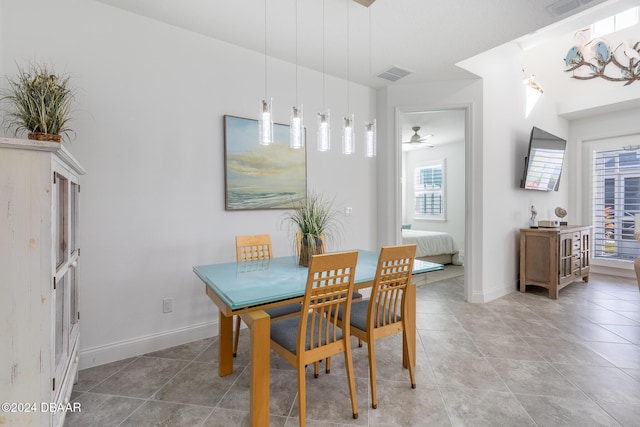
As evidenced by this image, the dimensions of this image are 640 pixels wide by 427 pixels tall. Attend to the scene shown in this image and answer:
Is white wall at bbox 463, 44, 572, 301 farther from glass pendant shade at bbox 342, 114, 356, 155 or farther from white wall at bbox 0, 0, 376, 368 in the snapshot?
white wall at bbox 0, 0, 376, 368

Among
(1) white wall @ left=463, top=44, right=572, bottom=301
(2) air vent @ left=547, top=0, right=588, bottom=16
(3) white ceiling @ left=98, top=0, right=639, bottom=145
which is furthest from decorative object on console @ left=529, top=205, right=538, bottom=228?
(2) air vent @ left=547, top=0, right=588, bottom=16

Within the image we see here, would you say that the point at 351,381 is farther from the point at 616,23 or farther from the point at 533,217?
the point at 616,23

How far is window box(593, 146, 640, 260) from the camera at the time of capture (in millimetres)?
4668

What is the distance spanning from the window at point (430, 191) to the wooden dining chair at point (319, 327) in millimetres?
6053

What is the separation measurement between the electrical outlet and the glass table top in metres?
0.71

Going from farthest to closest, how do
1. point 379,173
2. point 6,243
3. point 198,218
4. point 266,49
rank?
1. point 379,173
2. point 266,49
3. point 198,218
4. point 6,243

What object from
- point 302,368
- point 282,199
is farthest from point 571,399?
point 282,199

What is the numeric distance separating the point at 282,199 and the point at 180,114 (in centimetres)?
122

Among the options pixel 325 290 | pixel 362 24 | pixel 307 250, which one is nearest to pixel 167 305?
pixel 307 250

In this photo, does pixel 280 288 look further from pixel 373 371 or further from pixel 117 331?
pixel 117 331

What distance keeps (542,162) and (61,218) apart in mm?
5303

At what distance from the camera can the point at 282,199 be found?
10.1 feet

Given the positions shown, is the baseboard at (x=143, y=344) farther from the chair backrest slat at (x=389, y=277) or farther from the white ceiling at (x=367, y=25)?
the white ceiling at (x=367, y=25)

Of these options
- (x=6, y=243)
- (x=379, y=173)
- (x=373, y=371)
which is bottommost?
(x=373, y=371)
